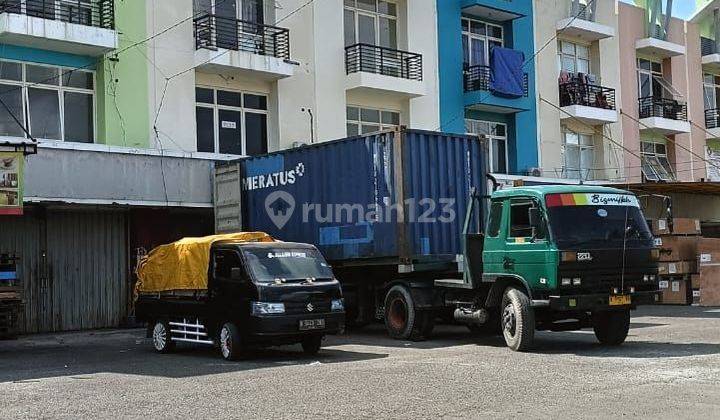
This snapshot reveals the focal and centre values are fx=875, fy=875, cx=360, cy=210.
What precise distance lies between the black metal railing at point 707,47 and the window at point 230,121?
2159 centimetres

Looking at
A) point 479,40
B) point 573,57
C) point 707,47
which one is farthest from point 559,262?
point 707,47

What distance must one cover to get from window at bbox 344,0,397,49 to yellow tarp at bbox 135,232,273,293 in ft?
38.3

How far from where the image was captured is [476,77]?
2825 cm

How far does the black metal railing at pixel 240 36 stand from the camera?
22.6 metres

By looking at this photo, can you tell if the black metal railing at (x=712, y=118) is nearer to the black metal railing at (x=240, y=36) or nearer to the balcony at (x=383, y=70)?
the balcony at (x=383, y=70)

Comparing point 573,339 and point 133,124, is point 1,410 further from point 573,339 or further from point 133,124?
point 133,124

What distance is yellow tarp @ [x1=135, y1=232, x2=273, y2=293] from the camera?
15148 millimetres

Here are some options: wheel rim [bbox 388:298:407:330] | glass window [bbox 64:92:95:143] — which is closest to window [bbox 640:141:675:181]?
wheel rim [bbox 388:298:407:330]

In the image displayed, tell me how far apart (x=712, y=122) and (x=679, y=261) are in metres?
13.1

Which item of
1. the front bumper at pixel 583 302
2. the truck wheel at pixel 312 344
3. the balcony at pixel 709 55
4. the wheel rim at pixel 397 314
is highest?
the balcony at pixel 709 55

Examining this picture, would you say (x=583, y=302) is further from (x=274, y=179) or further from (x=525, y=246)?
(x=274, y=179)

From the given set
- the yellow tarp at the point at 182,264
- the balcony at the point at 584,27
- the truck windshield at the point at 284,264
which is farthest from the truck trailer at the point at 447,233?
the balcony at the point at 584,27

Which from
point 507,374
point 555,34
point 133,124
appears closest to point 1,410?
point 507,374

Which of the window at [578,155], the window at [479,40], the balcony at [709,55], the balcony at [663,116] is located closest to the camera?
the window at [479,40]
